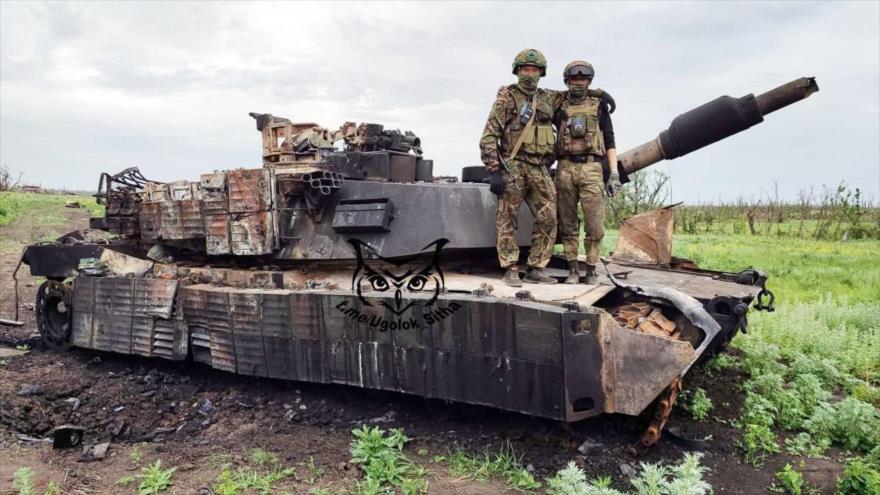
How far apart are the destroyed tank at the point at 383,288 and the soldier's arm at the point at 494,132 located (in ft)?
1.82

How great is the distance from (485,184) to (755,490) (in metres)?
3.45

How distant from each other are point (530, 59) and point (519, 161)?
0.86 meters

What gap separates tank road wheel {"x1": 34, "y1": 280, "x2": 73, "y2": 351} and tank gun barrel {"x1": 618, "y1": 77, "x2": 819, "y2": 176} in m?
6.80

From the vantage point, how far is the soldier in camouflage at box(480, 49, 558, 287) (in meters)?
5.70

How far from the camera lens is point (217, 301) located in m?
6.60

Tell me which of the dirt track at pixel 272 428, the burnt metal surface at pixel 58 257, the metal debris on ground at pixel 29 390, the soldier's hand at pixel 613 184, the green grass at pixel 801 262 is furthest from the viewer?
the green grass at pixel 801 262

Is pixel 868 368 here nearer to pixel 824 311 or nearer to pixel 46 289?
pixel 824 311

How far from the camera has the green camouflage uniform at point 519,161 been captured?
570 cm

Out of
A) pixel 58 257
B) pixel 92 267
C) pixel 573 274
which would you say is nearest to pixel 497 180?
pixel 573 274

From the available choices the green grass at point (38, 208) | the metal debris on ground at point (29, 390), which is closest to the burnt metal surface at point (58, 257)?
the metal debris on ground at point (29, 390)

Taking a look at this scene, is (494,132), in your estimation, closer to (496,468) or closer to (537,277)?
(537,277)

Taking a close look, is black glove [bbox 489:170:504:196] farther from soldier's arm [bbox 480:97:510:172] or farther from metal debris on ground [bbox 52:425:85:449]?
metal debris on ground [bbox 52:425:85:449]

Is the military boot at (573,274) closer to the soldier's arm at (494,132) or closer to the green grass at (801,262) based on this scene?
the soldier's arm at (494,132)

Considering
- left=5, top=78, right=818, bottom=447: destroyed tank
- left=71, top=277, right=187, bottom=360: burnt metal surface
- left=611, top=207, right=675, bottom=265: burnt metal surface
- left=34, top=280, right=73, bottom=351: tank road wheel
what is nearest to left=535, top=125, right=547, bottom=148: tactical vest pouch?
left=5, top=78, right=818, bottom=447: destroyed tank
